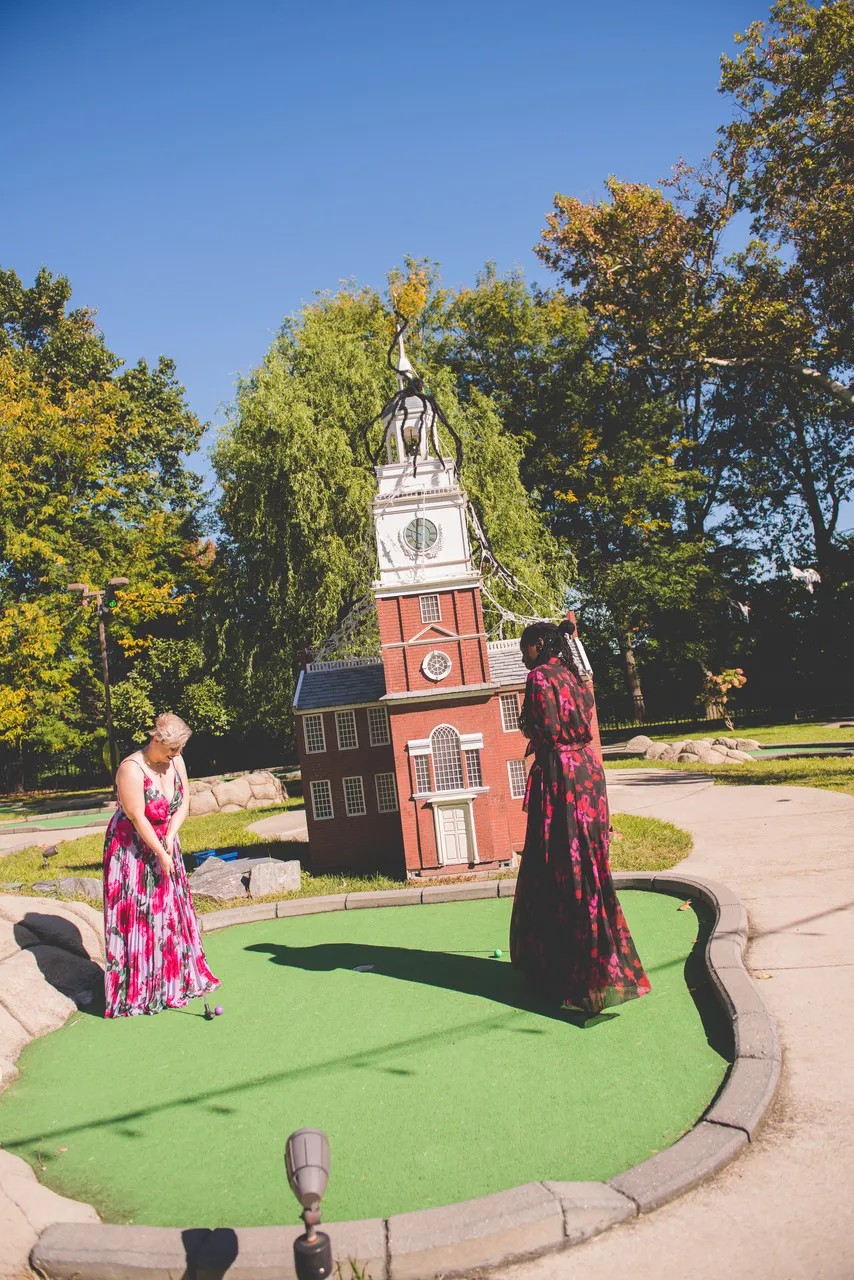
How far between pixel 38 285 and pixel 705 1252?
47.2 meters

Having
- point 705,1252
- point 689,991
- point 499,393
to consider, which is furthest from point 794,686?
point 705,1252

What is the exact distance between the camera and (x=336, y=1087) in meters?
5.61

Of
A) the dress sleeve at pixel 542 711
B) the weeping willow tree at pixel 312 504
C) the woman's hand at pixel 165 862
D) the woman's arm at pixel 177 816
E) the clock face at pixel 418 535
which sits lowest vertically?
the woman's hand at pixel 165 862

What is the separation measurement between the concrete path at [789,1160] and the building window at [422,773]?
4.60 m

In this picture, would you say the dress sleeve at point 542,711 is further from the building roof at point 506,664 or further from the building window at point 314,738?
the building window at point 314,738

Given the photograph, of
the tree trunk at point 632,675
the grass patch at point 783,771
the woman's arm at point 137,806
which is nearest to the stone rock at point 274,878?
the woman's arm at point 137,806

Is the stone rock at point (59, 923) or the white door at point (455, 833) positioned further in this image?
the white door at point (455, 833)

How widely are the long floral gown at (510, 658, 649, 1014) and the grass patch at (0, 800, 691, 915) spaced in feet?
18.5

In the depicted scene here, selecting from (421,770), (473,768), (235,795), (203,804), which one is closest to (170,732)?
(421,770)

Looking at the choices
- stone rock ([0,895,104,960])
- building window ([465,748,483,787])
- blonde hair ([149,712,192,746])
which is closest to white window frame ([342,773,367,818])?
building window ([465,748,483,787])

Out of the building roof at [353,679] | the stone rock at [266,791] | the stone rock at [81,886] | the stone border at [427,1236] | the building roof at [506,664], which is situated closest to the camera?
the stone border at [427,1236]

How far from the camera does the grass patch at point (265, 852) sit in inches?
496

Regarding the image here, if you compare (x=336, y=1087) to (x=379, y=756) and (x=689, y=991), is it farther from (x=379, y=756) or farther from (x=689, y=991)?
(x=379, y=756)

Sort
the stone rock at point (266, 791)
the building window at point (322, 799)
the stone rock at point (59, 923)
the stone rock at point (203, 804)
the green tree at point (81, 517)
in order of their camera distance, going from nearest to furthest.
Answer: the stone rock at point (59, 923) → the building window at point (322, 799) → the stone rock at point (203, 804) → the stone rock at point (266, 791) → the green tree at point (81, 517)
